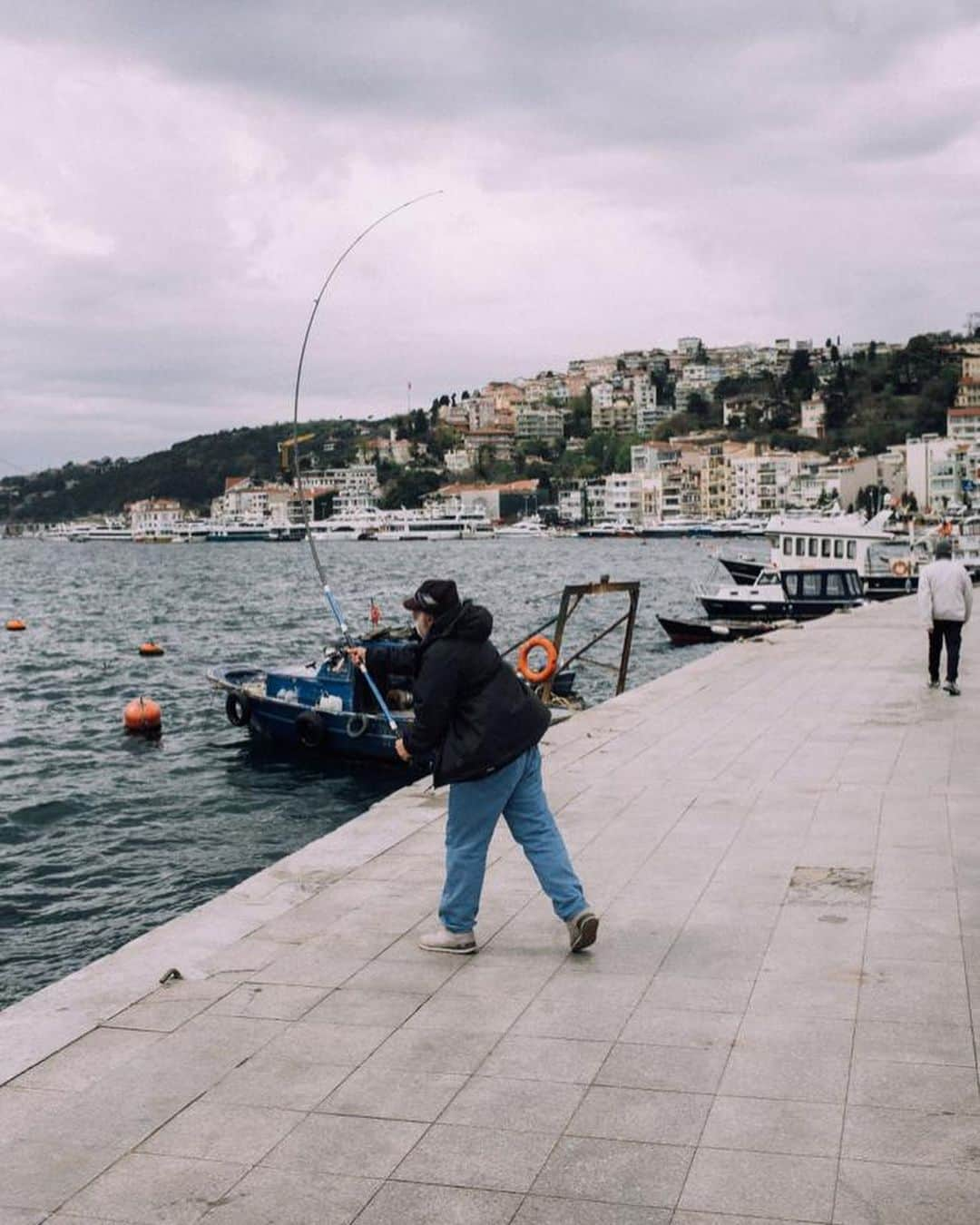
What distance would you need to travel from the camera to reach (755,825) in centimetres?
860

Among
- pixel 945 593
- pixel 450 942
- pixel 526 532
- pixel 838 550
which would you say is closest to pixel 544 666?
pixel 945 593

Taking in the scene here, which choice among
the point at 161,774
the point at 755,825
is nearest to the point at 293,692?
the point at 161,774

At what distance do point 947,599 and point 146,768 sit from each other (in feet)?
38.1

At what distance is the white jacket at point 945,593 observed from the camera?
14.3 metres

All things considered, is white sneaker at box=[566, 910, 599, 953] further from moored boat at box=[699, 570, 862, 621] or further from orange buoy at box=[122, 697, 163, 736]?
moored boat at box=[699, 570, 862, 621]

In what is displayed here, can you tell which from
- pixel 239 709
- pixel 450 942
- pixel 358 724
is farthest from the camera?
pixel 239 709

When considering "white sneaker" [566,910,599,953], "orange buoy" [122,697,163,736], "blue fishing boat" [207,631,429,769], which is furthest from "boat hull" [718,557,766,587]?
"white sneaker" [566,910,599,953]

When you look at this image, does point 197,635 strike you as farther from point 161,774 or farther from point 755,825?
point 755,825

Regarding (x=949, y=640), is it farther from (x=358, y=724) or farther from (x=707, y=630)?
(x=707, y=630)

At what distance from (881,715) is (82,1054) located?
32.3 ft

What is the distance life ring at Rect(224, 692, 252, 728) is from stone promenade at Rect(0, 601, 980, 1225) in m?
12.0

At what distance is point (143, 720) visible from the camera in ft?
77.3

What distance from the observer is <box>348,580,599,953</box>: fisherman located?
19.0 feet

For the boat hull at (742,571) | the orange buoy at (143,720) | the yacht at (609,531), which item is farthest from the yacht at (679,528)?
the orange buoy at (143,720)
